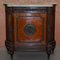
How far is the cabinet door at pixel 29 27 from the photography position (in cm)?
197

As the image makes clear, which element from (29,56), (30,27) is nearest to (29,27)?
(30,27)

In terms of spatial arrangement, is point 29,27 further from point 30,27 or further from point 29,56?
point 29,56

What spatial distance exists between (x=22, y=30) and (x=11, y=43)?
0.19 meters

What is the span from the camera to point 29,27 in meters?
2.01

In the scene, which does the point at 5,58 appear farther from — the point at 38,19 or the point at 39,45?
the point at 38,19

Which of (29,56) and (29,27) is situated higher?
(29,27)

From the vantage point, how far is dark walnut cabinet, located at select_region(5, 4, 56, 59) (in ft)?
6.45

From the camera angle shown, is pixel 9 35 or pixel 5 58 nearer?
pixel 9 35

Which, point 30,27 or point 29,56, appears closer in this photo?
point 30,27

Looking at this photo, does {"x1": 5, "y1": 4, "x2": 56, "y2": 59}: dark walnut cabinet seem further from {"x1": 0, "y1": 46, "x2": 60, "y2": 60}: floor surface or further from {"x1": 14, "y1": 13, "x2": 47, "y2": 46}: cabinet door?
→ {"x1": 0, "y1": 46, "x2": 60, "y2": 60}: floor surface

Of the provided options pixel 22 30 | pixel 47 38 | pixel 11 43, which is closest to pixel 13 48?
pixel 11 43

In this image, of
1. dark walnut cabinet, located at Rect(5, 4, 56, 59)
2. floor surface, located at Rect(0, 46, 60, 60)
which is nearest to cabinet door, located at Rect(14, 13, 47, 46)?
dark walnut cabinet, located at Rect(5, 4, 56, 59)

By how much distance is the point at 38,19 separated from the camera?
198 centimetres

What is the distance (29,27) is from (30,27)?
0.01 meters
